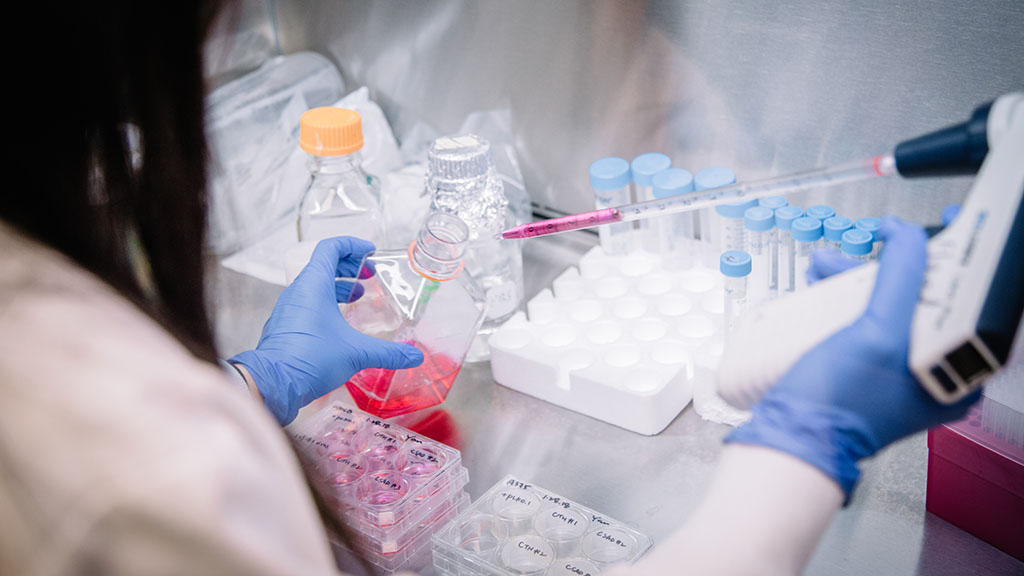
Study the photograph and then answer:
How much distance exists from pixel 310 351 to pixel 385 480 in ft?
0.69

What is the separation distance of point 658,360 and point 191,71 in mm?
869

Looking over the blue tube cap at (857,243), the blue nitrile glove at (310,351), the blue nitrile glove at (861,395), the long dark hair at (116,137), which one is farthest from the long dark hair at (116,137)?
the blue tube cap at (857,243)

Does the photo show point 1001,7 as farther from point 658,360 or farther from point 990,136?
point 658,360

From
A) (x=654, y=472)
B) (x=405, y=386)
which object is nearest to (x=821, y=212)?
(x=654, y=472)

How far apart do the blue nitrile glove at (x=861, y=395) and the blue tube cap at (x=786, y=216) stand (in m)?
0.51

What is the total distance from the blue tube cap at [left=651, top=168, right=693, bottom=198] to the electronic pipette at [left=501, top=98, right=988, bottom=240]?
197 millimetres

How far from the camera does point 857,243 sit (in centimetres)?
121

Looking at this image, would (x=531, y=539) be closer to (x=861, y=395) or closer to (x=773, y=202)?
(x=861, y=395)

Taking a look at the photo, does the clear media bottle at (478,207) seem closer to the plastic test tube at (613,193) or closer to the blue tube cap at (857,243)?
the plastic test tube at (613,193)

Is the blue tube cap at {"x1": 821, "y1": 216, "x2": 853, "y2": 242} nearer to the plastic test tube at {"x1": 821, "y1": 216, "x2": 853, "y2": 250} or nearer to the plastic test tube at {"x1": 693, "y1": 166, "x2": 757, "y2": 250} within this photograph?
the plastic test tube at {"x1": 821, "y1": 216, "x2": 853, "y2": 250}

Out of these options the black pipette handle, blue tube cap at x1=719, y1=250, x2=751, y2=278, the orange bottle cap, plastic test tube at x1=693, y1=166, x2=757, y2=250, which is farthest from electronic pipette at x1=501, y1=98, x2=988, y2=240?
the orange bottle cap

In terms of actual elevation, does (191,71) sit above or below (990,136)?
above

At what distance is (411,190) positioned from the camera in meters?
1.72

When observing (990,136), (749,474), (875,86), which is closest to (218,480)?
(749,474)
